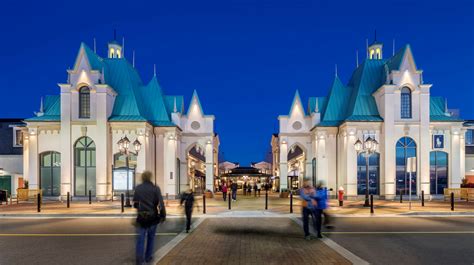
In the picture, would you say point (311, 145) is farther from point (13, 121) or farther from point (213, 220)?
point (13, 121)

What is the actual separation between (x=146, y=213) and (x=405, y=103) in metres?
32.5

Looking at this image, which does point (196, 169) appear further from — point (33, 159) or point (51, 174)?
point (33, 159)

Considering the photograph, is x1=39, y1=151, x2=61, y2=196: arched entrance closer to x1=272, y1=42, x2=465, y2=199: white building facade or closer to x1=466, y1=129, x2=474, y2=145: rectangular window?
x1=272, y1=42, x2=465, y2=199: white building facade

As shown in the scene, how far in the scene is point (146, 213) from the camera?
9156 millimetres

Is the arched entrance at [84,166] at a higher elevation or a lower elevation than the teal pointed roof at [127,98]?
lower

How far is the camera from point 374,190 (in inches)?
1469

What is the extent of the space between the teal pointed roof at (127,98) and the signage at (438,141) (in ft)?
78.6

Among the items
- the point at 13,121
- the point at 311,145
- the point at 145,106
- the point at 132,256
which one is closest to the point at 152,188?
the point at 132,256

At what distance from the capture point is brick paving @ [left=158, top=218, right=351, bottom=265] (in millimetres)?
10352

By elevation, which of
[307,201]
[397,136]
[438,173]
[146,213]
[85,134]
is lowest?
[438,173]

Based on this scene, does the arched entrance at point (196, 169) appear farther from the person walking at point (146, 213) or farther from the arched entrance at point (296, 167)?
Answer: the person walking at point (146, 213)

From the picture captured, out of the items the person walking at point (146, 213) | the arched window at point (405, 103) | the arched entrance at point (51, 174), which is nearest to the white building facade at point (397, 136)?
the arched window at point (405, 103)

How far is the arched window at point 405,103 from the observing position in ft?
120

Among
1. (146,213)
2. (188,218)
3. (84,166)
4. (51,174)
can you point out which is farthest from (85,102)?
(146,213)
